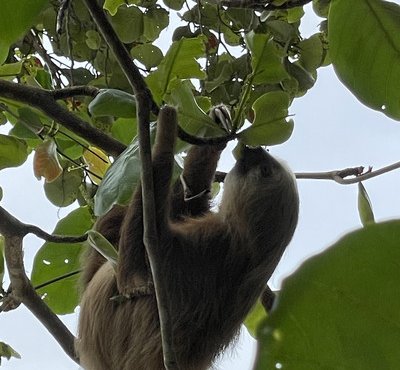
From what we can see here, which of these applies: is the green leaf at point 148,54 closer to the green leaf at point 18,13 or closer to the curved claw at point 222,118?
the curved claw at point 222,118

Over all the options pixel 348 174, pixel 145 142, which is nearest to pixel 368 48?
pixel 145 142

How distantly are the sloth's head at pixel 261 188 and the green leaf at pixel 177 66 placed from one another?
1.45ft

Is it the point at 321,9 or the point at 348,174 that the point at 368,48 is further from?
the point at 321,9

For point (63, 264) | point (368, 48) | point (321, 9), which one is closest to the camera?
point (368, 48)

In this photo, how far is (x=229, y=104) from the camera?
187 cm

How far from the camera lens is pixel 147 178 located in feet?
3.16

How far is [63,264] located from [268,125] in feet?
2.99

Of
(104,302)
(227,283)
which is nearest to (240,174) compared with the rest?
(227,283)

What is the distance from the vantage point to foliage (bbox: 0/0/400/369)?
33cm

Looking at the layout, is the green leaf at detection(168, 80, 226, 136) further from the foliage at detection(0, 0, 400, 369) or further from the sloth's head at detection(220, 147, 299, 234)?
the sloth's head at detection(220, 147, 299, 234)

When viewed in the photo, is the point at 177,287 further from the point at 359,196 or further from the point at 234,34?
the point at 234,34

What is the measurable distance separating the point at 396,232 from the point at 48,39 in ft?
7.01

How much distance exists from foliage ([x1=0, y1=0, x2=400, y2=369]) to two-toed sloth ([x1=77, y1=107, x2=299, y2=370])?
0.37 feet

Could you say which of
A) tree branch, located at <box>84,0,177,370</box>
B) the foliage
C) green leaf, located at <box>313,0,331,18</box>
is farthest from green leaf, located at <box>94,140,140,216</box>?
green leaf, located at <box>313,0,331,18</box>
